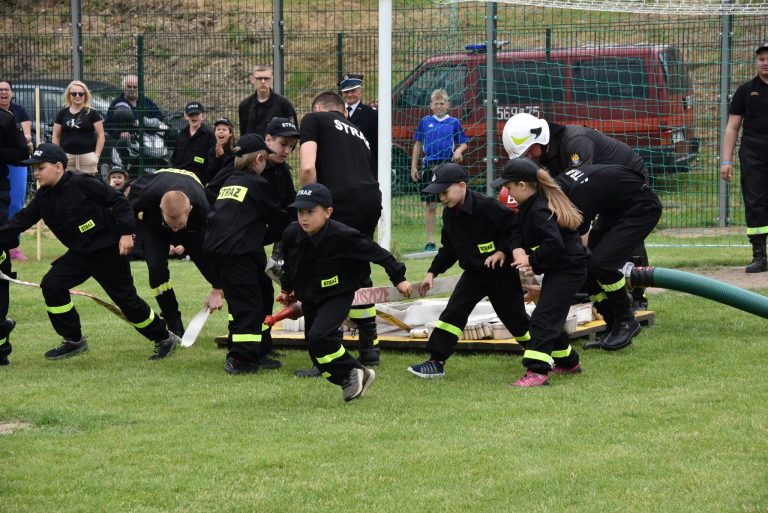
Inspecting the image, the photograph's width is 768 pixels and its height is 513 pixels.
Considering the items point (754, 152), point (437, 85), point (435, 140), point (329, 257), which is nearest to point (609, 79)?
point (437, 85)

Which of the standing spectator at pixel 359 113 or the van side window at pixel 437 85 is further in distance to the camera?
the van side window at pixel 437 85

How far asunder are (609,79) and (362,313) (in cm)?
784

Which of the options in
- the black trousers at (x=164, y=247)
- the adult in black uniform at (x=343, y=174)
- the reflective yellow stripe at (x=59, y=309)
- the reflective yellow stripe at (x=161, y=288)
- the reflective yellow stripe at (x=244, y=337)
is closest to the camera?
the reflective yellow stripe at (x=244, y=337)

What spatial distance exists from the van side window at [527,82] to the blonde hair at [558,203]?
7.16m

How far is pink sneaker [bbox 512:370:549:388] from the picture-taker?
A: 7.38m

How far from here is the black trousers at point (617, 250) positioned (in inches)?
328

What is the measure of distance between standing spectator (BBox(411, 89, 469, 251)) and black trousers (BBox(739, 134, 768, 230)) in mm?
3555

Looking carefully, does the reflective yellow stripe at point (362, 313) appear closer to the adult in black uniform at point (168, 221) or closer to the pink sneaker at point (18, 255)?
the adult in black uniform at point (168, 221)

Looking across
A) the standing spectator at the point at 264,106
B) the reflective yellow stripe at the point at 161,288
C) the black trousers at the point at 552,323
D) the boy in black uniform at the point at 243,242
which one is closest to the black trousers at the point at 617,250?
the black trousers at the point at 552,323

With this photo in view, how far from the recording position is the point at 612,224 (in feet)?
28.1

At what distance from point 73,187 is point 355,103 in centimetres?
412

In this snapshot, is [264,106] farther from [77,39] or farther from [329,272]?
[77,39]

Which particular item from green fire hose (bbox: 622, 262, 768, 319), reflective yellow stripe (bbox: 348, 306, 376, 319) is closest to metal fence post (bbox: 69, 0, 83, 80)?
reflective yellow stripe (bbox: 348, 306, 376, 319)

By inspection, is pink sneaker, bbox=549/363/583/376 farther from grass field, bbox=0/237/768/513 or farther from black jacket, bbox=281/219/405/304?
black jacket, bbox=281/219/405/304
